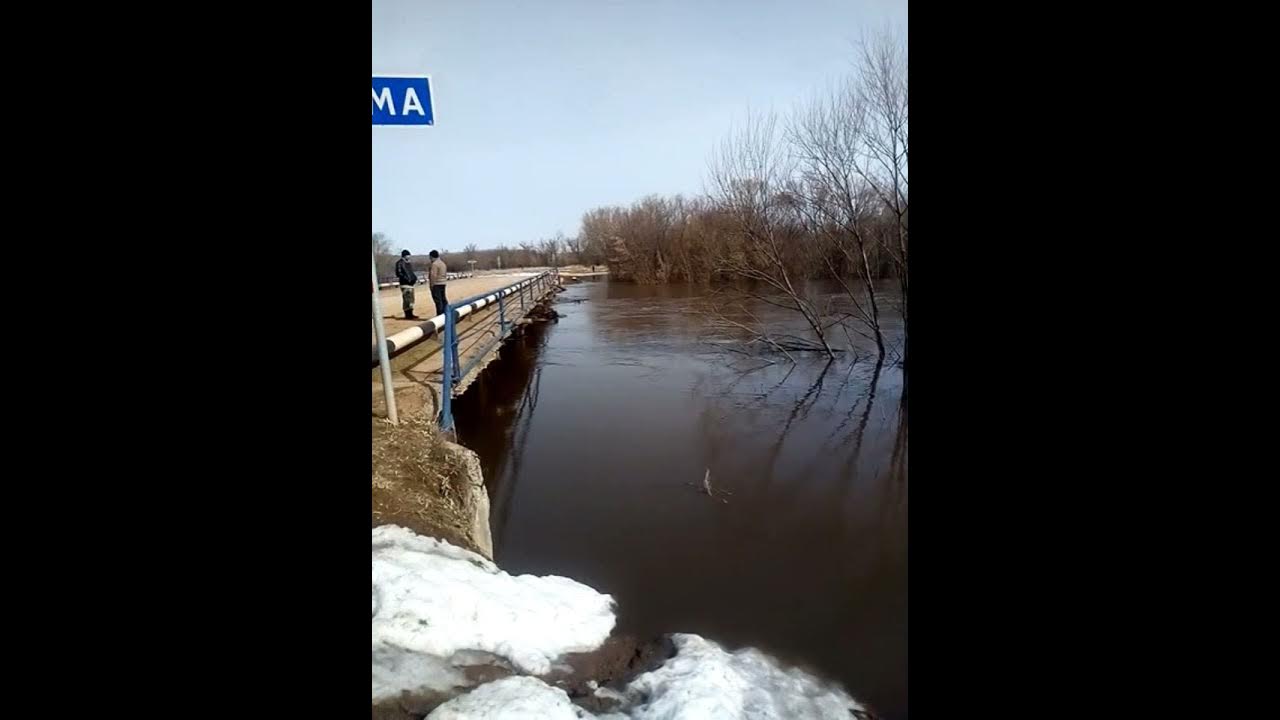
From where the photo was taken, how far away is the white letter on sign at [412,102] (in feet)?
9.49

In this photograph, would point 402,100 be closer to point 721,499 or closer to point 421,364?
point 721,499

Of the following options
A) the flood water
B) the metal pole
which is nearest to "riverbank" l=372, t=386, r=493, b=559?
A: the metal pole

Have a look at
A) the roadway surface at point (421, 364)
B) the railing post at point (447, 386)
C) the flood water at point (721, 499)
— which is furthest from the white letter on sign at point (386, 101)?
the flood water at point (721, 499)

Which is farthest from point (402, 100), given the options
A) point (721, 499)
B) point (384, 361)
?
point (721, 499)

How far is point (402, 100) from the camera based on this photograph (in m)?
2.90

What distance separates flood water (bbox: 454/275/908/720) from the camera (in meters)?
3.19

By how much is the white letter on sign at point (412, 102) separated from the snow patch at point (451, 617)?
80.7 inches

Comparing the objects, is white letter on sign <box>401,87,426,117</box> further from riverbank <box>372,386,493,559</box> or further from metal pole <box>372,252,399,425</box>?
riverbank <box>372,386,493,559</box>

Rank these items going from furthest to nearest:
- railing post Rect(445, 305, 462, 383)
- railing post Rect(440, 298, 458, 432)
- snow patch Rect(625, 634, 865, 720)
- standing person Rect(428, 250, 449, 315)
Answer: standing person Rect(428, 250, 449, 315), railing post Rect(445, 305, 462, 383), railing post Rect(440, 298, 458, 432), snow patch Rect(625, 634, 865, 720)

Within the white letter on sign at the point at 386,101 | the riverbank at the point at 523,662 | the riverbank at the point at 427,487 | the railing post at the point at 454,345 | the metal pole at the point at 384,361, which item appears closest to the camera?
the riverbank at the point at 523,662

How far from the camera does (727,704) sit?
2213 millimetres

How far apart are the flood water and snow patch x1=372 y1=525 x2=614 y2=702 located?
493mm

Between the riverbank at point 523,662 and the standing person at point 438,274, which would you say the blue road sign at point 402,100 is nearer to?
the riverbank at point 523,662
